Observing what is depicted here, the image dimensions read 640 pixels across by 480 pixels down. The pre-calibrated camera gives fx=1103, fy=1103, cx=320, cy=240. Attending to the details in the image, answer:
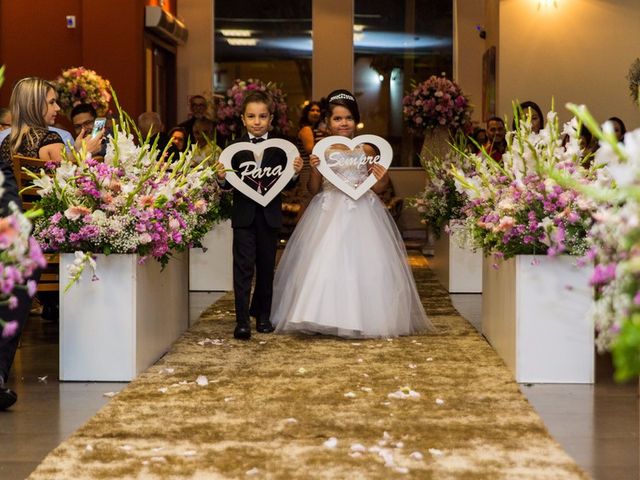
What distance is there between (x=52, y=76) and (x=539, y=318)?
8931 mm

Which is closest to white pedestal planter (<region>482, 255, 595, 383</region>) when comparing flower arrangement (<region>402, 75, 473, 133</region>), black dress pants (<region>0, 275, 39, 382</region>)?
black dress pants (<region>0, 275, 39, 382</region>)

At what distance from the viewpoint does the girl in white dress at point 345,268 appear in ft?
20.7

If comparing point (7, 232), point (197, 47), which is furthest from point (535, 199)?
point (197, 47)

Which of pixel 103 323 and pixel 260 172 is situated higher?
pixel 260 172

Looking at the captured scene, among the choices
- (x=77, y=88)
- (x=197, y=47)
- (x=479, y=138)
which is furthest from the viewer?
(x=197, y=47)

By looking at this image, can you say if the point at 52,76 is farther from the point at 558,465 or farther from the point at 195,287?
the point at 558,465

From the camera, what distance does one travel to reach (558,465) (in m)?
3.56

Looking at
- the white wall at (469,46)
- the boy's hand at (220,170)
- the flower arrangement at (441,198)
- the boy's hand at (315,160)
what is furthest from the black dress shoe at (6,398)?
the white wall at (469,46)

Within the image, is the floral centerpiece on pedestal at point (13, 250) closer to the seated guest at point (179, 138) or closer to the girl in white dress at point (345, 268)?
the girl in white dress at point (345, 268)

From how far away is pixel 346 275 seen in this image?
6.34 meters

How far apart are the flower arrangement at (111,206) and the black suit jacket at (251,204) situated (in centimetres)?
105

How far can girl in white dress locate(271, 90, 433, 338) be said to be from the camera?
631cm

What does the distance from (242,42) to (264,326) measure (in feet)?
36.6

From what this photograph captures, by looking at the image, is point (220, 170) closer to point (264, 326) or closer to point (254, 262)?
point (254, 262)
